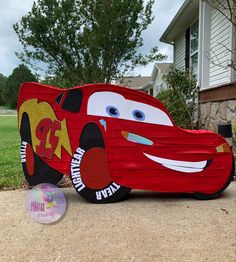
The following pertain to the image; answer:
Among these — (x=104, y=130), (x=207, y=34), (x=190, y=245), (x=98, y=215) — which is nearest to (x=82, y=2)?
(x=207, y=34)

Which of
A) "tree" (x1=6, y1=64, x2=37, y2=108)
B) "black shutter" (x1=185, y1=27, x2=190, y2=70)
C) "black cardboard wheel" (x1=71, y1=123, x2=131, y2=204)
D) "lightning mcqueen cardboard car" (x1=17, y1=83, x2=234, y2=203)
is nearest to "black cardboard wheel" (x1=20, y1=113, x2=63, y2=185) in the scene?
"lightning mcqueen cardboard car" (x1=17, y1=83, x2=234, y2=203)

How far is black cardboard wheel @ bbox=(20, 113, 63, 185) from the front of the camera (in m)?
3.65

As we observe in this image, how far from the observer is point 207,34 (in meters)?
7.91

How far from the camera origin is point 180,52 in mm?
12320

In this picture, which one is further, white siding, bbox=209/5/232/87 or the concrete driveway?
white siding, bbox=209/5/232/87

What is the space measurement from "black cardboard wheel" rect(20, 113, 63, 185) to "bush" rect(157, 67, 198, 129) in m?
4.64

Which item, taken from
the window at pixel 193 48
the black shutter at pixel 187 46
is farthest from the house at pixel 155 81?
the window at pixel 193 48

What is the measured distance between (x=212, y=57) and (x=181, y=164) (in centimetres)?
465

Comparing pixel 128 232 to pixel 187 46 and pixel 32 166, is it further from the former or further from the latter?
pixel 187 46

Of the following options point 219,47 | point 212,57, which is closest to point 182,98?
point 212,57

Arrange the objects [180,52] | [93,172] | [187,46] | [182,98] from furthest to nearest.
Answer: [180,52]
[187,46]
[182,98]
[93,172]

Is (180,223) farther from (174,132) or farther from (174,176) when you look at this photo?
(174,132)

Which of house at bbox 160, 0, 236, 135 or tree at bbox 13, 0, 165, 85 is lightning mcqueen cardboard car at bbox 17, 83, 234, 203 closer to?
house at bbox 160, 0, 236, 135

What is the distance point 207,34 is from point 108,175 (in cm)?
568
